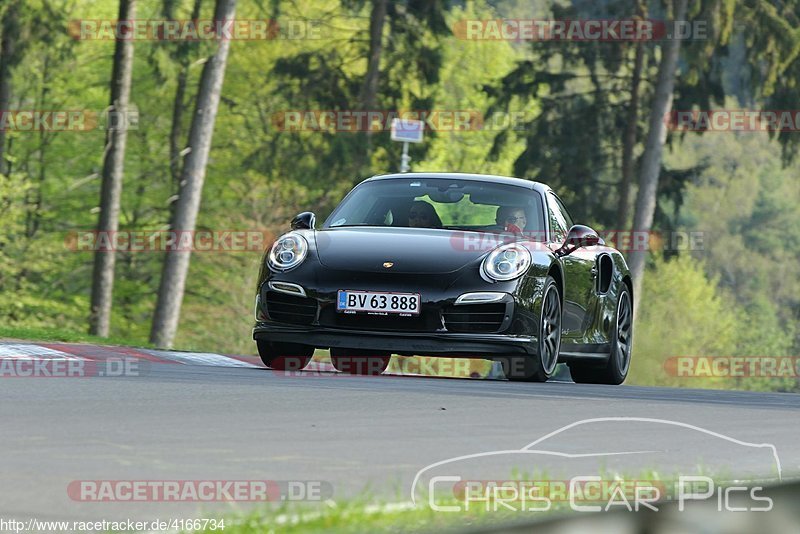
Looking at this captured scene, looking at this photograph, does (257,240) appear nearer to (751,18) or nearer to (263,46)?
(263,46)

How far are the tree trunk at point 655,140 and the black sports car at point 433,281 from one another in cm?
2124

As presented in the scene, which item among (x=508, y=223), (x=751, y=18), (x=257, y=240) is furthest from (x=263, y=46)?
(x=508, y=223)

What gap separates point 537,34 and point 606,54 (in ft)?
6.50

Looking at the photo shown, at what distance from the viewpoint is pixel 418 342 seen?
11352 millimetres

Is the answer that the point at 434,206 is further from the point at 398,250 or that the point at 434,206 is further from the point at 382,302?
the point at 382,302

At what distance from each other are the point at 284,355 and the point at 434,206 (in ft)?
5.31

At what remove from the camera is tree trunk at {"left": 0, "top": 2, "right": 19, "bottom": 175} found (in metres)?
33.6

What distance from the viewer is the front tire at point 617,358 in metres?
14.1

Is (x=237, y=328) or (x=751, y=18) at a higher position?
(x=751, y=18)

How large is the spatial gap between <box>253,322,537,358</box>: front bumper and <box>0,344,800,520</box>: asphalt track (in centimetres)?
25

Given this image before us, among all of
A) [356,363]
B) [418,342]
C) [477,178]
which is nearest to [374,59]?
[356,363]

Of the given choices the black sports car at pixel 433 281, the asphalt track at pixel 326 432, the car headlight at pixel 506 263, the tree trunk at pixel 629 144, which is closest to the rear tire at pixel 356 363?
the black sports car at pixel 433 281

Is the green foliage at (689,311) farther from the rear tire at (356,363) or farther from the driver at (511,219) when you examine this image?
the driver at (511,219)

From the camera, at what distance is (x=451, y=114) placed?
177ft
